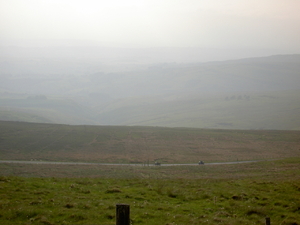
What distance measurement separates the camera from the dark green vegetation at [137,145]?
6550cm

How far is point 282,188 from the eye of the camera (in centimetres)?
1797

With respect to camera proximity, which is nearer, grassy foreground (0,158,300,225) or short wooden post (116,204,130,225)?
short wooden post (116,204,130,225)

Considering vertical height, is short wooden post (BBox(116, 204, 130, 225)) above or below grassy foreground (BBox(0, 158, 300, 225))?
above

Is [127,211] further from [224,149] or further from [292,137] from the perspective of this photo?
[292,137]

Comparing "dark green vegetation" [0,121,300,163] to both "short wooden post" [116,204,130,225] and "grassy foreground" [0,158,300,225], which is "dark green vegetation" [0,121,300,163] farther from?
"short wooden post" [116,204,130,225]

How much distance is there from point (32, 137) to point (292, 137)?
77433mm

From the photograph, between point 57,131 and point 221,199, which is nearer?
point 221,199

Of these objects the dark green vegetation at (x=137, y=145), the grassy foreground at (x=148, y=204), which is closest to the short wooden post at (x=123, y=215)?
the grassy foreground at (x=148, y=204)

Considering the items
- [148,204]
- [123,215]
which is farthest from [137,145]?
[123,215]

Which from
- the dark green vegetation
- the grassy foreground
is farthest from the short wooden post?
the dark green vegetation

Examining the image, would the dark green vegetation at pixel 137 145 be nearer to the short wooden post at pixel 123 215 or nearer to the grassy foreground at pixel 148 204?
the grassy foreground at pixel 148 204

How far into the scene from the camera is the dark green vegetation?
65.5 m

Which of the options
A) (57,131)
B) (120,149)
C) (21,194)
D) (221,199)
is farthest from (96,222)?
(57,131)

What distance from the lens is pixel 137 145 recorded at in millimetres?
79750
